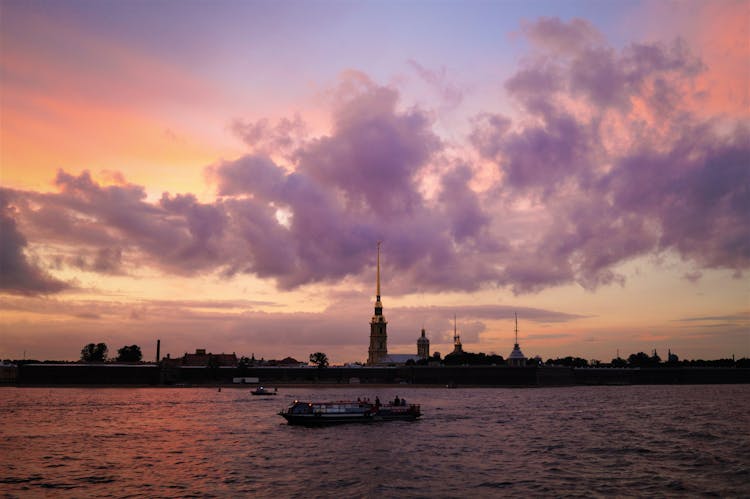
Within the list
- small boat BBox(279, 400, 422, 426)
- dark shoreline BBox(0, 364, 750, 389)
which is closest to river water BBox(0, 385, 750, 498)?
small boat BBox(279, 400, 422, 426)

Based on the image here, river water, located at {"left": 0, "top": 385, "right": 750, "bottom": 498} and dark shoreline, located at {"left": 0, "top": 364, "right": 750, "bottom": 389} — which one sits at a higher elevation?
river water, located at {"left": 0, "top": 385, "right": 750, "bottom": 498}

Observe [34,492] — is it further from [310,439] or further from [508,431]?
[508,431]

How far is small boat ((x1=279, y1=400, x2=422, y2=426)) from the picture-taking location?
204 feet

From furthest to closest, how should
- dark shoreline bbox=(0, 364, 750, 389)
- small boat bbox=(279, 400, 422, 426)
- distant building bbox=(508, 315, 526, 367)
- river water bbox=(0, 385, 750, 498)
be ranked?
distant building bbox=(508, 315, 526, 367) < dark shoreline bbox=(0, 364, 750, 389) < small boat bbox=(279, 400, 422, 426) < river water bbox=(0, 385, 750, 498)

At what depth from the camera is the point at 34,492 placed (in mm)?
31312

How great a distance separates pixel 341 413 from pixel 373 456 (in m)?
20.8

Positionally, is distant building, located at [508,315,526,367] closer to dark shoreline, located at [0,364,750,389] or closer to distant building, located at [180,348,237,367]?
dark shoreline, located at [0,364,750,389]

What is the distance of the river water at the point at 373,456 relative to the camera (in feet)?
107

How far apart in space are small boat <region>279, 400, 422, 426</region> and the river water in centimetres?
172

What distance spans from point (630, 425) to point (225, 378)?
124956 millimetres

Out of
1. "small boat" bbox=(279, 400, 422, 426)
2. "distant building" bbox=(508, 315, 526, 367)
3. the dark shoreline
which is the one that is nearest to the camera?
"small boat" bbox=(279, 400, 422, 426)

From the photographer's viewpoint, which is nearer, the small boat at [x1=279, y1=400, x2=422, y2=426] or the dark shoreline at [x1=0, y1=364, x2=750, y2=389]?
the small boat at [x1=279, y1=400, x2=422, y2=426]

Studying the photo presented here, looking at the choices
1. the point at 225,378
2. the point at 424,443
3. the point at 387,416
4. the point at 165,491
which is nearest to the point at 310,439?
the point at 424,443

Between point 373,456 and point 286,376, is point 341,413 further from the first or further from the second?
point 286,376
